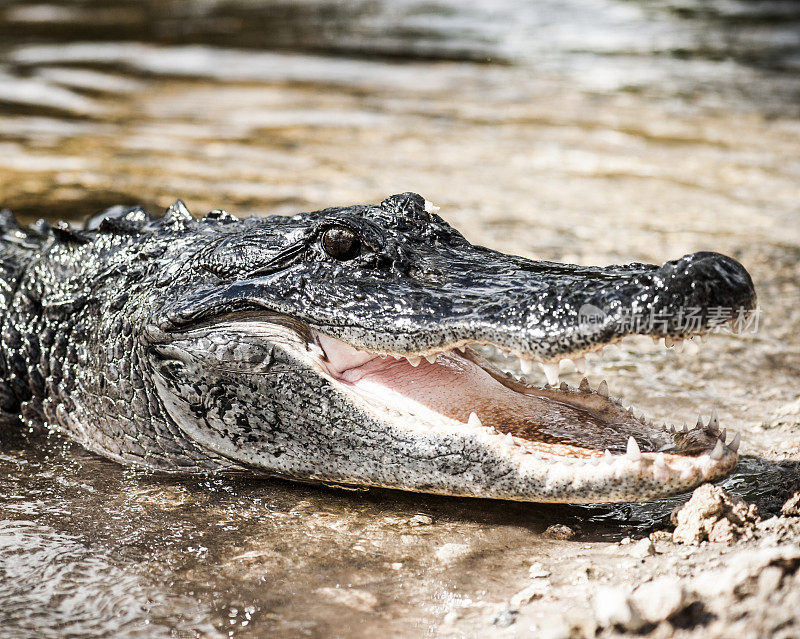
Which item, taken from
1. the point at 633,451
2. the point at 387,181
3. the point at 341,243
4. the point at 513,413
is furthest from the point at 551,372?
the point at 387,181

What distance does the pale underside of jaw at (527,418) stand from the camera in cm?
293

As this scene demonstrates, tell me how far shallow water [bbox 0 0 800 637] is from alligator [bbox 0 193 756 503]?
22 centimetres

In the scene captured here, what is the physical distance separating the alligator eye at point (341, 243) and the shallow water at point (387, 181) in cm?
94

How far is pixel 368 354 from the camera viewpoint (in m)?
3.60

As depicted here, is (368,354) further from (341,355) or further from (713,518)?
(713,518)

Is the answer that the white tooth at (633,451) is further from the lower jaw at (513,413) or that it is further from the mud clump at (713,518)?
the mud clump at (713,518)

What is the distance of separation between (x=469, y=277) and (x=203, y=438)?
1280 mm

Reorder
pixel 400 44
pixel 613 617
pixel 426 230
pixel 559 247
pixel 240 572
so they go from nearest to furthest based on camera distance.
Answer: pixel 613 617, pixel 240 572, pixel 426 230, pixel 559 247, pixel 400 44

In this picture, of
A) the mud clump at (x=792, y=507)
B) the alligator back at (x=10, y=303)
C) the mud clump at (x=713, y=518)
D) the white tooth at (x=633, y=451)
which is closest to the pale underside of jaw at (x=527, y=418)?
the white tooth at (x=633, y=451)

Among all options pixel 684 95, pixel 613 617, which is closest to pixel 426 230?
pixel 613 617

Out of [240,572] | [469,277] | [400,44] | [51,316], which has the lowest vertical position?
[240,572]

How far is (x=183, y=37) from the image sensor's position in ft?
46.0

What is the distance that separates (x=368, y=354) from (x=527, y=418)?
2.20ft

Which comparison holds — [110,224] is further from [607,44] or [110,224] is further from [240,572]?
[607,44]
